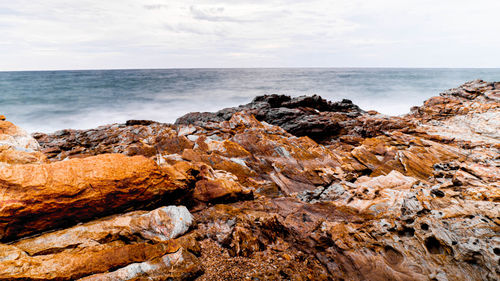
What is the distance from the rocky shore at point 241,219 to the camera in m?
5.08

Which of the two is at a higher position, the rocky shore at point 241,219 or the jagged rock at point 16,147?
the jagged rock at point 16,147

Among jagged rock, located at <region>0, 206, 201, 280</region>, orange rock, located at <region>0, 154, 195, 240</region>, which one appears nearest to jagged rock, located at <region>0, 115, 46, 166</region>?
orange rock, located at <region>0, 154, 195, 240</region>

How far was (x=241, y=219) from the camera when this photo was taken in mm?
7199

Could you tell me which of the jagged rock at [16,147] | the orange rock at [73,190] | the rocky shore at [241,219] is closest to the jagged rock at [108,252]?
the rocky shore at [241,219]

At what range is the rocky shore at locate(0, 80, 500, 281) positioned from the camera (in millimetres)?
5078

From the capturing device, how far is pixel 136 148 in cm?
1370

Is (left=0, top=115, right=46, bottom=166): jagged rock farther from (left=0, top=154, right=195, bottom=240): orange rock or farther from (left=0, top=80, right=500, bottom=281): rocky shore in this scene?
(left=0, top=154, right=195, bottom=240): orange rock

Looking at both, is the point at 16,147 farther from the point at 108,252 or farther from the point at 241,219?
the point at 241,219

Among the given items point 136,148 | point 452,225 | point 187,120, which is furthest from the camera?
point 187,120

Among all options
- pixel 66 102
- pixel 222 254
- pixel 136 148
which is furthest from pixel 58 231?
pixel 66 102

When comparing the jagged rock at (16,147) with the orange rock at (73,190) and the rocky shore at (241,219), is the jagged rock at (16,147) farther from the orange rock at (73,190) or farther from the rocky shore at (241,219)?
the orange rock at (73,190)

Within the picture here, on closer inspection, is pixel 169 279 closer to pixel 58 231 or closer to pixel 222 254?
pixel 222 254

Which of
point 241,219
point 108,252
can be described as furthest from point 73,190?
point 241,219

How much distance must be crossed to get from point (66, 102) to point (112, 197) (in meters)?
55.1
